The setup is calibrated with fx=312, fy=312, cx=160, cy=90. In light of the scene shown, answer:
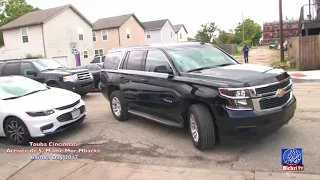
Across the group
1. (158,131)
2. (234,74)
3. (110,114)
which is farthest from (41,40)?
(234,74)

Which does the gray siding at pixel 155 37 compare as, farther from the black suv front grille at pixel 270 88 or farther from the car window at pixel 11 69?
the black suv front grille at pixel 270 88

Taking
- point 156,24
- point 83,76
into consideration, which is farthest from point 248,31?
point 83,76

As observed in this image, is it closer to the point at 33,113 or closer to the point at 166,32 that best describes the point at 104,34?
the point at 166,32

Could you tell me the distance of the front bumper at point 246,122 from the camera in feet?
15.3

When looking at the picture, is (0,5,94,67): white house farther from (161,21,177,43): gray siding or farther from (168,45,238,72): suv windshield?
(168,45,238,72): suv windshield

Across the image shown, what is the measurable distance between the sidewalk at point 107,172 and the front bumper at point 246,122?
602mm

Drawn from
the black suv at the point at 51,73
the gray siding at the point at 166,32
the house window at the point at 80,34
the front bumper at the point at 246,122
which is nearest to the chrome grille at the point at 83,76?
the black suv at the point at 51,73

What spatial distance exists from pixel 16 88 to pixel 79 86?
4.16m

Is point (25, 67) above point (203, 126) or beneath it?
above

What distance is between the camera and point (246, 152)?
5.15m

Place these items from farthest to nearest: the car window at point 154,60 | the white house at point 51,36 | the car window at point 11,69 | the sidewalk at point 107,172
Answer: the white house at point 51,36, the car window at point 11,69, the car window at point 154,60, the sidewalk at point 107,172

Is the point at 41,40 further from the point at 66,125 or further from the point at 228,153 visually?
the point at 228,153

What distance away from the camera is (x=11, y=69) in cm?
1251

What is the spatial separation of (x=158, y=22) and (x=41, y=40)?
1065 inches
